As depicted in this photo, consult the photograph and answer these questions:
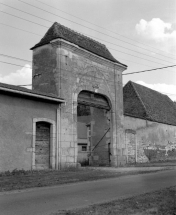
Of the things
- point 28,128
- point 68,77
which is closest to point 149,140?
point 68,77

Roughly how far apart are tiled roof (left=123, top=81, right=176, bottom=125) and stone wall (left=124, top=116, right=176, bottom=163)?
0.86 meters

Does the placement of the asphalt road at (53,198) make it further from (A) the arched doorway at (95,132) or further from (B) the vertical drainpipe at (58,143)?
(A) the arched doorway at (95,132)

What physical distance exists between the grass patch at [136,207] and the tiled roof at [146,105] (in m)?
20.1

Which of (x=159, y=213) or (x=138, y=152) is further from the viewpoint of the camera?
(x=138, y=152)

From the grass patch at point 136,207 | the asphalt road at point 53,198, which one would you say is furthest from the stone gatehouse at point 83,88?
the grass patch at point 136,207

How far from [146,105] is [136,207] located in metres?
24.3

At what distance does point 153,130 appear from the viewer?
27562 mm

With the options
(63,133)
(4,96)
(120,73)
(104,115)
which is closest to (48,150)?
(63,133)

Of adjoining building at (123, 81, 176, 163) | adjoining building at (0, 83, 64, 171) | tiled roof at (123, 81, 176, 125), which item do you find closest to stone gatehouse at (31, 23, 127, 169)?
adjoining building at (0, 83, 64, 171)

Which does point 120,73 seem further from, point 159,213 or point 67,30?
point 159,213

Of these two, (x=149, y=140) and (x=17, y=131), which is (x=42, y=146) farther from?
(x=149, y=140)

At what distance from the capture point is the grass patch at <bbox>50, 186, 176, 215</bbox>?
5668mm

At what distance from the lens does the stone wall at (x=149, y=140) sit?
79.0 ft

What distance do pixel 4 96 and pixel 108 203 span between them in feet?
29.7
